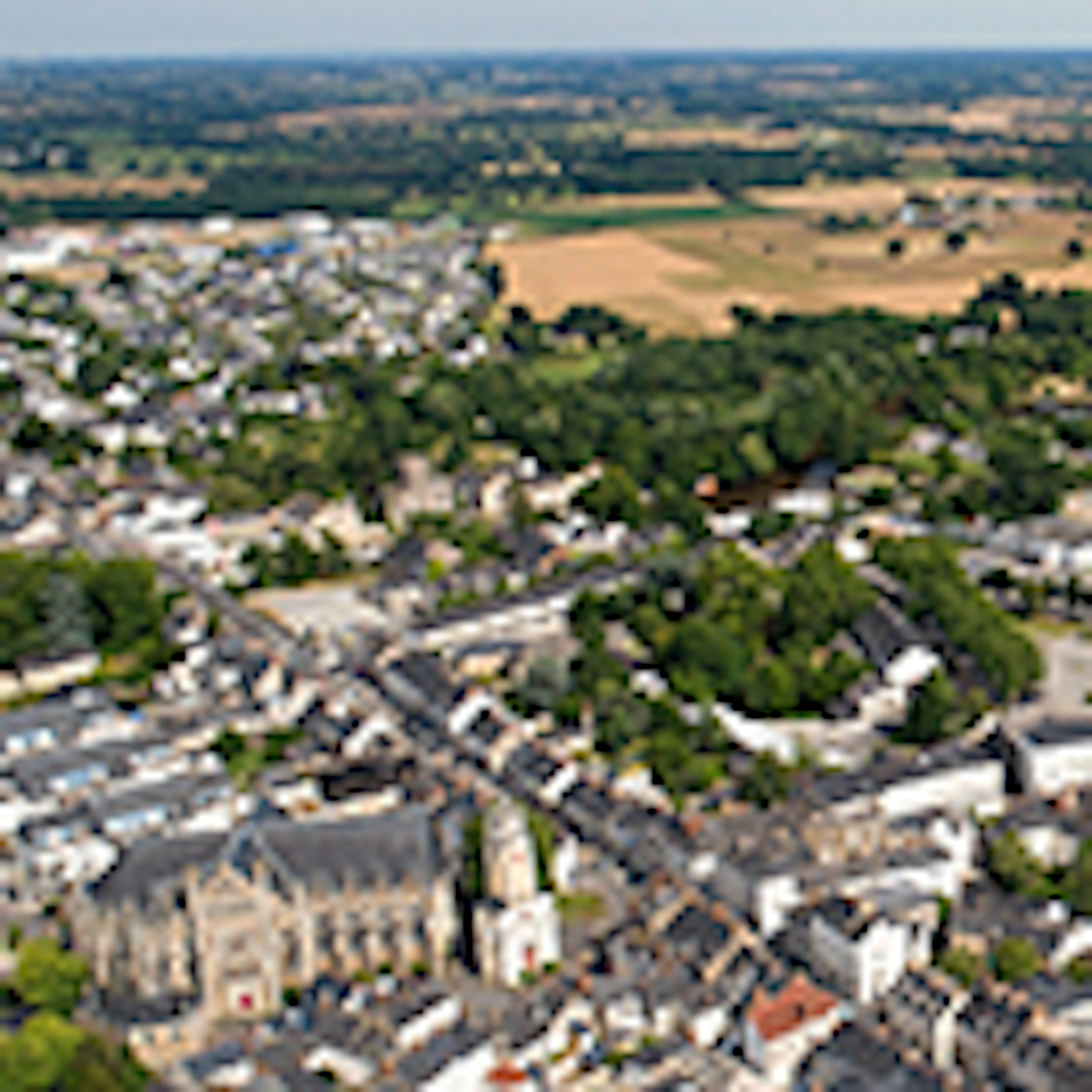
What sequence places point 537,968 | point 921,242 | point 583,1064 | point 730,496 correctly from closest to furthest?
1. point 583,1064
2. point 537,968
3. point 730,496
4. point 921,242

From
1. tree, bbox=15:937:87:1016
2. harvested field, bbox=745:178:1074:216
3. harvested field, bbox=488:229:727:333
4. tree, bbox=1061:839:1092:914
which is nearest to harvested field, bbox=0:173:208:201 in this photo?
harvested field, bbox=488:229:727:333

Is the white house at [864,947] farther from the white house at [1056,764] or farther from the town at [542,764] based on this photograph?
the white house at [1056,764]

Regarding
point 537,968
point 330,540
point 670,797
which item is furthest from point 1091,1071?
point 330,540

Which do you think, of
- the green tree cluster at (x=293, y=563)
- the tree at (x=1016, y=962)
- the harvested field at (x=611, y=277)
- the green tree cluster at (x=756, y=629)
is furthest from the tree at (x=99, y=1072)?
the harvested field at (x=611, y=277)

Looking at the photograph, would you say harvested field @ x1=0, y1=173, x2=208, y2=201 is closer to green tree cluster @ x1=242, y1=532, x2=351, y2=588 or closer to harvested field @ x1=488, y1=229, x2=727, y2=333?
harvested field @ x1=488, y1=229, x2=727, y2=333

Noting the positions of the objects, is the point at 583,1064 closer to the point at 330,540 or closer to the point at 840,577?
the point at 840,577
